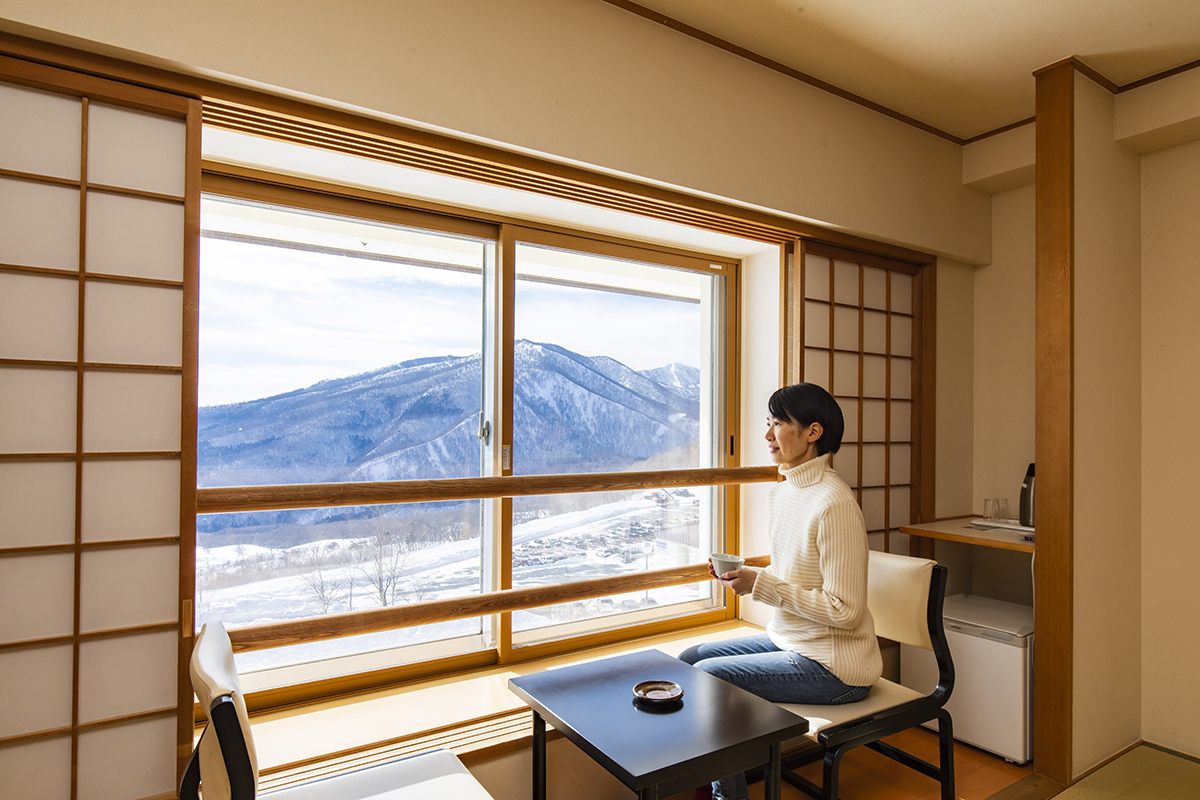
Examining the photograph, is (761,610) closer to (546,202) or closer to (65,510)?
(546,202)

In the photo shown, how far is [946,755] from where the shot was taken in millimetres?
2023

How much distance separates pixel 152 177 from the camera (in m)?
1.53

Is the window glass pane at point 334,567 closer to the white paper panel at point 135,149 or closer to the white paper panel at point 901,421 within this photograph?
the white paper panel at point 135,149

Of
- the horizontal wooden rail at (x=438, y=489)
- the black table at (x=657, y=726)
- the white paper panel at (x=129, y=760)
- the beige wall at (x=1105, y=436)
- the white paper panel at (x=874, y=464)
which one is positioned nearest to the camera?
the black table at (x=657, y=726)

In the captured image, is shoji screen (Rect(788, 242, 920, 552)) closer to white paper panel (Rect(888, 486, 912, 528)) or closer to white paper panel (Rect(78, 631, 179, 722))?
white paper panel (Rect(888, 486, 912, 528))

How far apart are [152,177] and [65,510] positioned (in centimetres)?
77

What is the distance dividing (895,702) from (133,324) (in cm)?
227

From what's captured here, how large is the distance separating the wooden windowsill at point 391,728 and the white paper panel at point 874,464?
182 cm

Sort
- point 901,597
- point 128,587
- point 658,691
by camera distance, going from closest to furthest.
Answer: point 128,587 < point 658,691 < point 901,597

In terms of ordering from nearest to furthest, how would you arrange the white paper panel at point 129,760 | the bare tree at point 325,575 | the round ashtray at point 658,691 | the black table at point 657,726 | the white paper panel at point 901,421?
the black table at point 657,726 → the white paper panel at point 129,760 → the round ashtray at point 658,691 → the bare tree at point 325,575 → the white paper panel at point 901,421

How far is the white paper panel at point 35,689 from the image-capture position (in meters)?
1.37

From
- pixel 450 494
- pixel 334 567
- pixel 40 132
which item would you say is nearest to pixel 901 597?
pixel 450 494

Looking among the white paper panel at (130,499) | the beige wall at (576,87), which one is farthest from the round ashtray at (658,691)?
the beige wall at (576,87)

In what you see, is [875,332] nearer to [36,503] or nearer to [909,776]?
[909,776]
